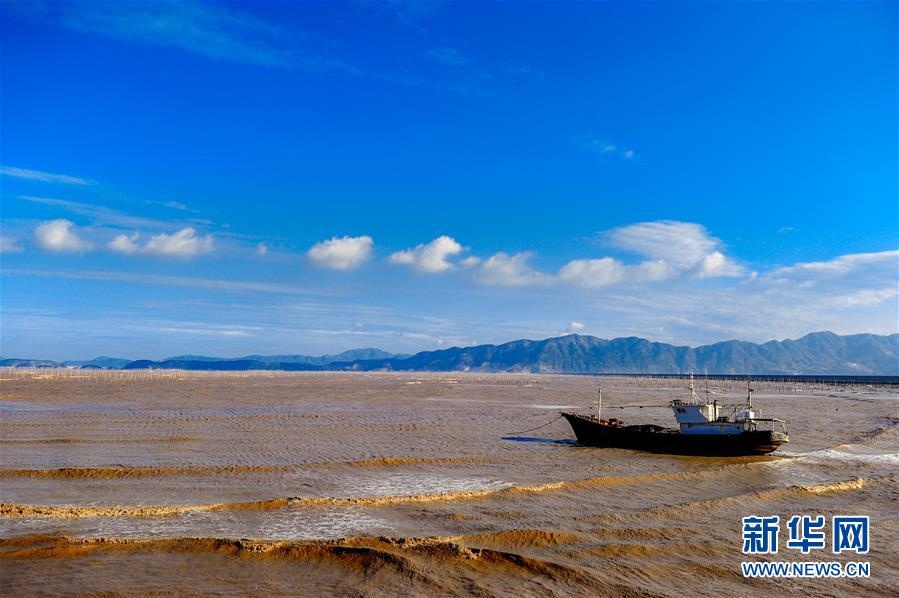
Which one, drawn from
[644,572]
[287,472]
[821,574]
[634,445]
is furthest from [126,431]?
[821,574]

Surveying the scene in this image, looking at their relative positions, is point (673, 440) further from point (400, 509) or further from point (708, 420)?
point (400, 509)

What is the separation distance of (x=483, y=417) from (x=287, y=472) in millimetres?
25022

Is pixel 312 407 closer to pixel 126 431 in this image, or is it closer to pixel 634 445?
pixel 126 431

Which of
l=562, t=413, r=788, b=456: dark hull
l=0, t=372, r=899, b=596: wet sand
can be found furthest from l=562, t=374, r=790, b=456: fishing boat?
l=0, t=372, r=899, b=596: wet sand

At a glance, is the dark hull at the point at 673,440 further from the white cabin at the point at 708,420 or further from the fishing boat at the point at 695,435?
the white cabin at the point at 708,420

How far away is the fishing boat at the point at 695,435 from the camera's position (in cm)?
2970

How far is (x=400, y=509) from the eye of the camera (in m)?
18.3

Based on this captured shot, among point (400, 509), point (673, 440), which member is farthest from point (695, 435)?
point (400, 509)

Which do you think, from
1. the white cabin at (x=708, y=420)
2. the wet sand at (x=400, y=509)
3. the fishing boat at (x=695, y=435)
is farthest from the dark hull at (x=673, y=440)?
the wet sand at (x=400, y=509)

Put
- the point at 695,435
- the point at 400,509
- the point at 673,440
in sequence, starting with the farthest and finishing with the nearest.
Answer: the point at 673,440, the point at 695,435, the point at 400,509

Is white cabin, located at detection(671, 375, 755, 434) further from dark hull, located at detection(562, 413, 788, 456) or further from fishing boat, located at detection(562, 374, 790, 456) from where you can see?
dark hull, located at detection(562, 413, 788, 456)

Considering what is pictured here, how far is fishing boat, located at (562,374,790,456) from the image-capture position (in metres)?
29.7

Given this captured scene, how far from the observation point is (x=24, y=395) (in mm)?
63688

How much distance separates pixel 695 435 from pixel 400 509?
18.4 meters
